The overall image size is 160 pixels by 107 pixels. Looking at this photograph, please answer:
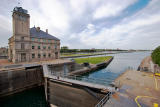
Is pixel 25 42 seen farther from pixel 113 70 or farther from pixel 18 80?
pixel 113 70

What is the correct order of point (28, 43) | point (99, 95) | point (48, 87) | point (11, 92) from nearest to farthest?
1. point (99, 95)
2. point (48, 87)
3. point (11, 92)
4. point (28, 43)

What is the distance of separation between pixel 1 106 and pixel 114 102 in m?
17.7

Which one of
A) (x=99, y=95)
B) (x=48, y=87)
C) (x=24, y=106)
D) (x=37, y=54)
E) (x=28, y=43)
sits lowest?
(x=24, y=106)

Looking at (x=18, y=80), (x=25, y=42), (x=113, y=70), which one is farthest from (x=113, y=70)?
(x=25, y=42)

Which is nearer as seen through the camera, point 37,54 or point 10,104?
point 10,104

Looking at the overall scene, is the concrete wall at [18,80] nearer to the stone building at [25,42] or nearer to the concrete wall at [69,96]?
the concrete wall at [69,96]

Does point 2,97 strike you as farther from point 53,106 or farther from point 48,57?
point 48,57

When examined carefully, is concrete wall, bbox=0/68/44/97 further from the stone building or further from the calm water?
the calm water

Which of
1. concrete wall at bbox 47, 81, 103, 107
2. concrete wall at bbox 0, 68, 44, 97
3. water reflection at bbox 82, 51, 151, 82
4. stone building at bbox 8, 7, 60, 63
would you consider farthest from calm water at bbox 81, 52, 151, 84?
stone building at bbox 8, 7, 60, 63

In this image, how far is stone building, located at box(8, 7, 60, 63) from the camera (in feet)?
80.0

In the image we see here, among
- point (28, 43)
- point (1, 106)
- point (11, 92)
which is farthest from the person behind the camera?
point (28, 43)

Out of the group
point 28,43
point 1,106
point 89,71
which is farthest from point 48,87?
point 28,43

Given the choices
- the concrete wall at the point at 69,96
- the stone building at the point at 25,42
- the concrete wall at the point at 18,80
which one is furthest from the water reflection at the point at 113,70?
the stone building at the point at 25,42

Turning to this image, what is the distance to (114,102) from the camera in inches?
249
